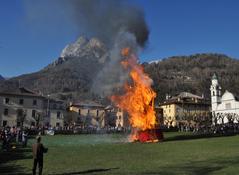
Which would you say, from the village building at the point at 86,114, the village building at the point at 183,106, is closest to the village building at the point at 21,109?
the village building at the point at 86,114

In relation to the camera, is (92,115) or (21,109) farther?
(92,115)

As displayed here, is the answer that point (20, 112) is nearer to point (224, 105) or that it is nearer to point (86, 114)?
point (86, 114)

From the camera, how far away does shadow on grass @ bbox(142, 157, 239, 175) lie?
15.7 m

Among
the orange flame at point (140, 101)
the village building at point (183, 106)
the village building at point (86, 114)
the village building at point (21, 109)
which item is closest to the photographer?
the orange flame at point (140, 101)

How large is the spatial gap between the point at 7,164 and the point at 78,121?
10361 centimetres

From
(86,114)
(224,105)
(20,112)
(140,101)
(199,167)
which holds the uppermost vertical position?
(224,105)

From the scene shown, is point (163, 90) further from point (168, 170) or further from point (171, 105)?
point (168, 170)

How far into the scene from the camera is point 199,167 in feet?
56.3

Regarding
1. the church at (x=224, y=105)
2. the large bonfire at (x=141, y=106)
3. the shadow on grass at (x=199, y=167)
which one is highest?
the church at (x=224, y=105)

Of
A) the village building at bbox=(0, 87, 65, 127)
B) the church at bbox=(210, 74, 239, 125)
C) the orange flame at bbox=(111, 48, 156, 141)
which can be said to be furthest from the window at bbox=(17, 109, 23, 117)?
the orange flame at bbox=(111, 48, 156, 141)

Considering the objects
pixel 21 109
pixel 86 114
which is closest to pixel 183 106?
Answer: pixel 86 114

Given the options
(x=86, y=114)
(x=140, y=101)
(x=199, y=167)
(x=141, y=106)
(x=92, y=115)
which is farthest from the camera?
(x=92, y=115)

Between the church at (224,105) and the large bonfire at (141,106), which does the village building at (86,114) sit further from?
the large bonfire at (141,106)

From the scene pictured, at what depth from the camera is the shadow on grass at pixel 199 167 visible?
51.4 feet
